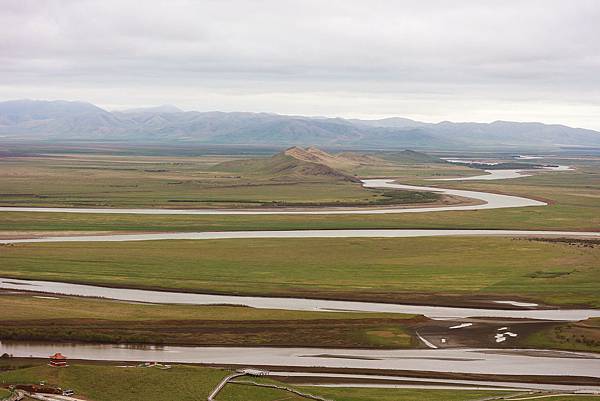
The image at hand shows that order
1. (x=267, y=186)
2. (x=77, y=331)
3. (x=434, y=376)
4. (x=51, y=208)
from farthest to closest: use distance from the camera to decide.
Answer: (x=267, y=186) → (x=51, y=208) → (x=77, y=331) → (x=434, y=376)

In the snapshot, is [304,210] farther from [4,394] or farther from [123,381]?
[4,394]

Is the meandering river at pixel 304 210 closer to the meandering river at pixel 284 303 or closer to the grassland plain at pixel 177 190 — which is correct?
the grassland plain at pixel 177 190

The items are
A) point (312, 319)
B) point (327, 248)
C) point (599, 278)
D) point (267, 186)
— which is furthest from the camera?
point (267, 186)

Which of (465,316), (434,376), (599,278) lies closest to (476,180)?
(599,278)

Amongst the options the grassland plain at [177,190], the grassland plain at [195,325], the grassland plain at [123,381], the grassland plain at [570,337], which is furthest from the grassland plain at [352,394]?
the grassland plain at [177,190]

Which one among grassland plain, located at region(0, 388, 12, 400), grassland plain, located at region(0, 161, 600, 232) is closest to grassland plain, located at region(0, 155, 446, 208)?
grassland plain, located at region(0, 161, 600, 232)

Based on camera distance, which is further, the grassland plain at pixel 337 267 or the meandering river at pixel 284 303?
the grassland plain at pixel 337 267

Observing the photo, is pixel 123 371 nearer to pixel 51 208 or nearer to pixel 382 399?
pixel 382 399
